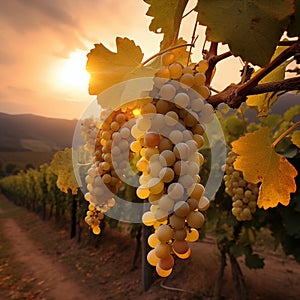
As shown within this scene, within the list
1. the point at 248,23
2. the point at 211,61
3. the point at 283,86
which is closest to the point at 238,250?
the point at 211,61

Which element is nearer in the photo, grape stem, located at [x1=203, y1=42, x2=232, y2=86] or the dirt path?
grape stem, located at [x1=203, y1=42, x2=232, y2=86]

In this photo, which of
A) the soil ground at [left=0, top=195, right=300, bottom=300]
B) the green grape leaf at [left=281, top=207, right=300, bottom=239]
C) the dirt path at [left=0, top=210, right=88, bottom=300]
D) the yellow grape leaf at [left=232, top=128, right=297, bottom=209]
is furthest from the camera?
the dirt path at [left=0, top=210, right=88, bottom=300]

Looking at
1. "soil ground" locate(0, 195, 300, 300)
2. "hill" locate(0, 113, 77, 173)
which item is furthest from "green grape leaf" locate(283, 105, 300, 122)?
"hill" locate(0, 113, 77, 173)

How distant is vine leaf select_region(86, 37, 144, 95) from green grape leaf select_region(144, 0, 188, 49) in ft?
0.38

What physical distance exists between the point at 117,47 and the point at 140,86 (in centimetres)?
16

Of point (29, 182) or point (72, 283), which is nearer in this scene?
point (72, 283)

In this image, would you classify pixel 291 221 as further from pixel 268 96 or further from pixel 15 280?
pixel 15 280

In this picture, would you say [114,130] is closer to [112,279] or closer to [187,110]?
[187,110]

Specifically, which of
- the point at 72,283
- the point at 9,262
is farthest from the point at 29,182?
the point at 72,283

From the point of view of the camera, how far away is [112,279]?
29.1 feet

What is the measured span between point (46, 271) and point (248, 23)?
10.9 metres

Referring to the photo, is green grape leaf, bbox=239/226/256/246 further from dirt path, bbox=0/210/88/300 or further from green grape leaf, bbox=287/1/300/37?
green grape leaf, bbox=287/1/300/37

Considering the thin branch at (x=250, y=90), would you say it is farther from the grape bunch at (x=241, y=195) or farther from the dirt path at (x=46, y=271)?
the dirt path at (x=46, y=271)

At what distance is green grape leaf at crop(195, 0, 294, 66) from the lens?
582 millimetres
